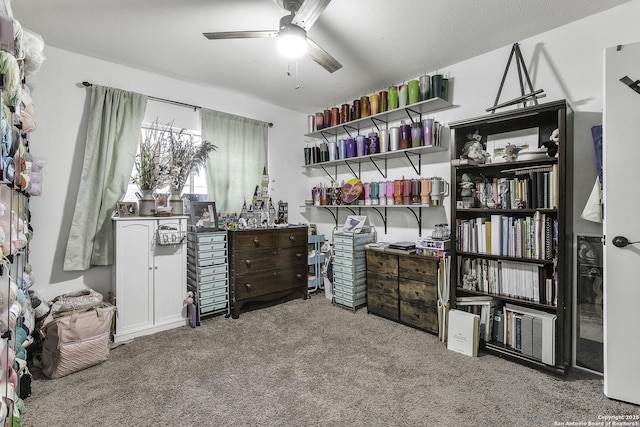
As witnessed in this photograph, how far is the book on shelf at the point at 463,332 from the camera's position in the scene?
2371mm

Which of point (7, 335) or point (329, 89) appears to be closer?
point (7, 335)

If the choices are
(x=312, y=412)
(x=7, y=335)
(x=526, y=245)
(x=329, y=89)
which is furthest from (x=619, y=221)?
(x=7, y=335)

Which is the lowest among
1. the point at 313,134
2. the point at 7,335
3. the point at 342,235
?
the point at 7,335

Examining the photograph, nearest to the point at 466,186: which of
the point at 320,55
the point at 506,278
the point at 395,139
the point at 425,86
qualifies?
the point at 506,278

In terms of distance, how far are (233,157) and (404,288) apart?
246 centimetres

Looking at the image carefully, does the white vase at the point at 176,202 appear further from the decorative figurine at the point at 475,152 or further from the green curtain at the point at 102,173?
the decorative figurine at the point at 475,152

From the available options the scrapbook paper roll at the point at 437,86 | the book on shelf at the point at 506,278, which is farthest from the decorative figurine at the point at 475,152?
the book on shelf at the point at 506,278

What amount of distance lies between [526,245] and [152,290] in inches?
125

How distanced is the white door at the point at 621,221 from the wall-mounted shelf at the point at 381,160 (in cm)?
134

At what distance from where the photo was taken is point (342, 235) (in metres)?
3.55

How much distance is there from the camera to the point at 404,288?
9.80 feet

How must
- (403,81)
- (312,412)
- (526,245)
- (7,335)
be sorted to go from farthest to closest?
(403,81) < (526,245) < (312,412) < (7,335)

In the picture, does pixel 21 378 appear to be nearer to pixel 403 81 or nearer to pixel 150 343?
pixel 150 343

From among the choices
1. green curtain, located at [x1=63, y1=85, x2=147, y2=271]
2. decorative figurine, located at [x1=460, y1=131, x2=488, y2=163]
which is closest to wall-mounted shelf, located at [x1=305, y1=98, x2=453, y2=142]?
decorative figurine, located at [x1=460, y1=131, x2=488, y2=163]
